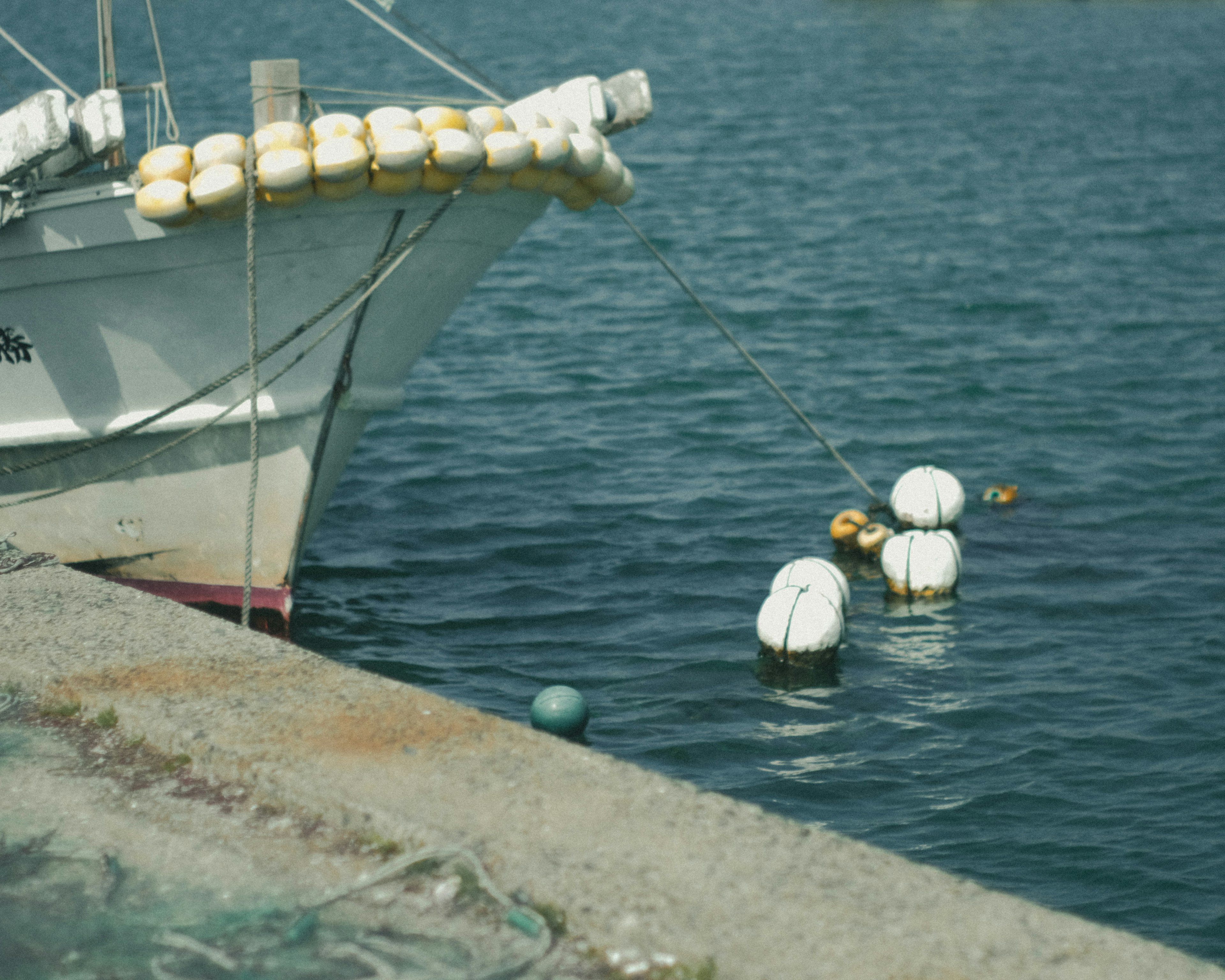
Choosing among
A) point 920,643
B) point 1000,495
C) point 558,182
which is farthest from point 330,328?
point 1000,495

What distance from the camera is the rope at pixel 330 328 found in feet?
20.1

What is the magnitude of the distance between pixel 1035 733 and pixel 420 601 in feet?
11.0

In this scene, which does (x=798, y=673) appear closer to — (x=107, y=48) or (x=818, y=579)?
(x=818, y=579)

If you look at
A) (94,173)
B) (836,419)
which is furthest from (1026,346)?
(94,173)

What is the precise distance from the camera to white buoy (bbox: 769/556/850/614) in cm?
705

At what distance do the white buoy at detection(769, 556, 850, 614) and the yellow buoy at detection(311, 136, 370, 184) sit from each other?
118 inches

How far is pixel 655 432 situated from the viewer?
1072cm

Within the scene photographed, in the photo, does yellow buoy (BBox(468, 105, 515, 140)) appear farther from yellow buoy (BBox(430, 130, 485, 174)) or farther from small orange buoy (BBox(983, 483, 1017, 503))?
small orange buoy (BBox(983, 483, 1017, 503))

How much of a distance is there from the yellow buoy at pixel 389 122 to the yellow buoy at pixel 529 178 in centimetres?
49

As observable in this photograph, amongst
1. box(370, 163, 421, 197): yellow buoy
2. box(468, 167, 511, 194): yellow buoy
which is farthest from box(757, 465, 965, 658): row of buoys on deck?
box(370, 163, 421, 197): yellow buoy

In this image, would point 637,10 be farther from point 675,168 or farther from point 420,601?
point 420,601

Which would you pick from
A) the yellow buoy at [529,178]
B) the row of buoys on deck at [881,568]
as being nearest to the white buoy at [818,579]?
the row of buoys on deck at [881,568]

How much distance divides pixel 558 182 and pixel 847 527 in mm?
3043

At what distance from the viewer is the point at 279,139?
5.68 metres
